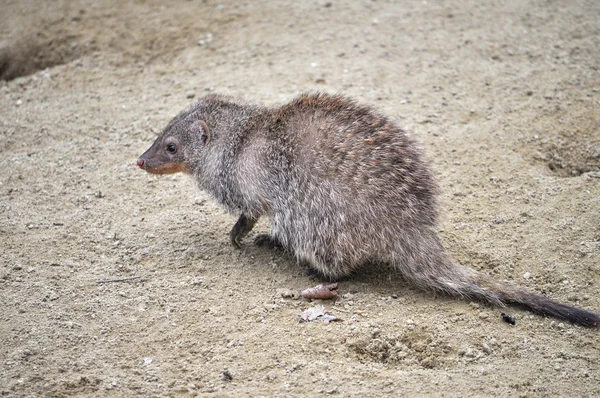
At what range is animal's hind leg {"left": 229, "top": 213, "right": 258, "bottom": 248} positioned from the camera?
456 cm

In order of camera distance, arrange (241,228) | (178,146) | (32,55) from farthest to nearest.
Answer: (32,55) → (178,146) → (241,228)

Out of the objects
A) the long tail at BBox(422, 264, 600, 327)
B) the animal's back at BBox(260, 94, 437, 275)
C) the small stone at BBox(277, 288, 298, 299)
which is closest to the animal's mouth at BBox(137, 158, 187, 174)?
the animal's back at BBox(260, 94, 437, 275)

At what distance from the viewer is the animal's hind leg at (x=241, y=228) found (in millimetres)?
4562

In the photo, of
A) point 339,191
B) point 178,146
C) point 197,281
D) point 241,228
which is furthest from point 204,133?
point 339,191

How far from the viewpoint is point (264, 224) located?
16.7ft

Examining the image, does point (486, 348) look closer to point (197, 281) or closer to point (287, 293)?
point (287, 293)

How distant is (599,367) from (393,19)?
4982 mm

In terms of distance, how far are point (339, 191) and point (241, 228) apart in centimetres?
91

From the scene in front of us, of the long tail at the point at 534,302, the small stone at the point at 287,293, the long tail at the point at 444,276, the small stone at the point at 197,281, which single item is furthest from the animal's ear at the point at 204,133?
the long tail at the point at 534,302

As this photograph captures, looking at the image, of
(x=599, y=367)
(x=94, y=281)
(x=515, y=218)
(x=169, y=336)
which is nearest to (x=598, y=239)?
(x=515, y=218)

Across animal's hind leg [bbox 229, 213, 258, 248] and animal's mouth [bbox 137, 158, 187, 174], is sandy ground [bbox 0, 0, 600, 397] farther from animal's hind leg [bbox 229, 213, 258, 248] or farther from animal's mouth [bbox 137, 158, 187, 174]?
animal's mouth [bbox 137, 158, 187, 174]

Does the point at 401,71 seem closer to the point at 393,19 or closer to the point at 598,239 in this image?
the point at 393,19

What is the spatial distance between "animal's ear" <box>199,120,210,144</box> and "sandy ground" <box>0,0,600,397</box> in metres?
0.68

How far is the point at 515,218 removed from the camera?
4652 millimetres
